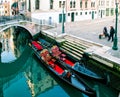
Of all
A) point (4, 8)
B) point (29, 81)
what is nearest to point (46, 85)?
point (29, 81)

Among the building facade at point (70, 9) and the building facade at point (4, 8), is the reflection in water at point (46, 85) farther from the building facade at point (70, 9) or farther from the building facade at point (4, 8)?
the building facade at point (4, 8)

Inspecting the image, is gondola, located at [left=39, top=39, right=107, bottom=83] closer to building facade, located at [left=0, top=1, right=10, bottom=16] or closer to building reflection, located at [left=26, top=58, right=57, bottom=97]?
building reflection, located at [left=26, top=58, right=57, bottom=97]

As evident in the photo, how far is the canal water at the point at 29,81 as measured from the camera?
17.5m

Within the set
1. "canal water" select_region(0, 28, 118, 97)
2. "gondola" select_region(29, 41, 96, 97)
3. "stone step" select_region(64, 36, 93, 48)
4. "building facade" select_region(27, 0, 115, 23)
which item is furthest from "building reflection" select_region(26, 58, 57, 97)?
"building facade" select_region(27, 0, 115, 23)

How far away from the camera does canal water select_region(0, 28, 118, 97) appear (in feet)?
57.5

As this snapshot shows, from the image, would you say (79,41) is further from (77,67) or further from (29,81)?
(29,81)

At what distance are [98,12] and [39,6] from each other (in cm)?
1513

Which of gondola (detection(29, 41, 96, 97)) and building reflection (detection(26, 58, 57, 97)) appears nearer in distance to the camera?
gondola (detection(29, 41, 96, 97))

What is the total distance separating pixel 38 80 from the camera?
20922 mm

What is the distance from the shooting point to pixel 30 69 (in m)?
24.4

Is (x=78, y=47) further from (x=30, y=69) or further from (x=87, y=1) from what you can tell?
(x=87, y=1)

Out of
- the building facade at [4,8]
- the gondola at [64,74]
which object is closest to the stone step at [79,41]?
the gondola at [64,74]

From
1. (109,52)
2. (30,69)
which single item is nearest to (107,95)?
(109,52)

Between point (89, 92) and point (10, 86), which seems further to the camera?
point (10, 86)
